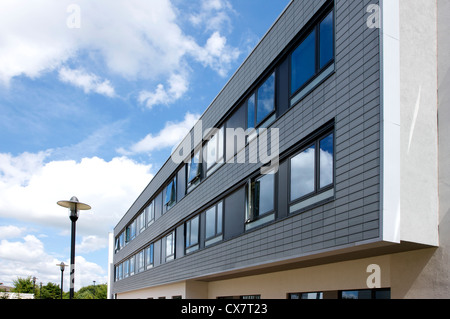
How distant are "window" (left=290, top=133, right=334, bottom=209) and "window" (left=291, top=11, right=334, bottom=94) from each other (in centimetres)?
175

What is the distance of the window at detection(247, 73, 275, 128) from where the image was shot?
13.6 meters

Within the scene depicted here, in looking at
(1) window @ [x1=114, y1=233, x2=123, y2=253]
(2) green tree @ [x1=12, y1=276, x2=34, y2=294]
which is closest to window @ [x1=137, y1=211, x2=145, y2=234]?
(1) window @ [x1=114, y1=233, x2=123, y2=253]

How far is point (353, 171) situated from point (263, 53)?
6190 millimetres

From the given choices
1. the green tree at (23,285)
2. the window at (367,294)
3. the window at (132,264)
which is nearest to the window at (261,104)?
the window at (367,294)

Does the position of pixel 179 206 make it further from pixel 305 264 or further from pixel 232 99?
pixel 305 264

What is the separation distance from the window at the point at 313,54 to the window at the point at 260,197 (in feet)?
8.44

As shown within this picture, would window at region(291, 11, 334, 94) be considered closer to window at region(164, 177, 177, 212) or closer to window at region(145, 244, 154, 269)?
window at region(164, 177, 177, 212)

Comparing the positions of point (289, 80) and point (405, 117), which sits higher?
point (289, 80)

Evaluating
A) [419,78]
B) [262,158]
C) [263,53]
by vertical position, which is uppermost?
[263,53]

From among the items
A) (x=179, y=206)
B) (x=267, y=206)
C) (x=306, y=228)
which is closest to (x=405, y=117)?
(x=306, y=228)

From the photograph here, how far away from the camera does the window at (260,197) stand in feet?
42.2

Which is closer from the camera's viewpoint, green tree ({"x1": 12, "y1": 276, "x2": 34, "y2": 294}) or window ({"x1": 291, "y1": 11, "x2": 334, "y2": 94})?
window ({"x1": 291, "y1": 11, "x2": 334, "y2": 94})

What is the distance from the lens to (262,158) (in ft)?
43.9

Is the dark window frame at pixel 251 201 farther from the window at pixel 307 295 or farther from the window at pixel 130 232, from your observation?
the window at pixel 130 232
